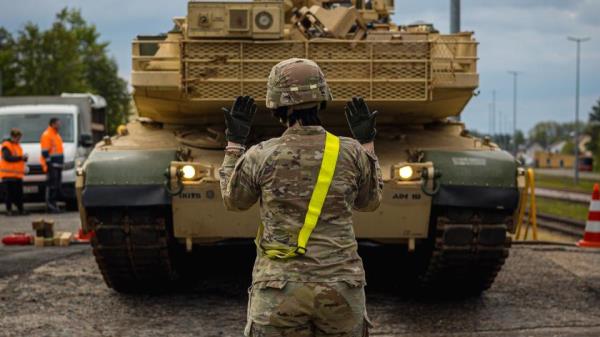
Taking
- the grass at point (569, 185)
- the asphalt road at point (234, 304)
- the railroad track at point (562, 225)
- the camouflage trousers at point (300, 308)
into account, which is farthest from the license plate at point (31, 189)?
the grass at point (569, 185)

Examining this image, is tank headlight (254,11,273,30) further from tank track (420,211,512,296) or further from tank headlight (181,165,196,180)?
tank track (420,211,512,296)

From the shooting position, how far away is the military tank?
376 inches

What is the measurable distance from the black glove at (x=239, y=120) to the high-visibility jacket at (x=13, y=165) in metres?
15.6

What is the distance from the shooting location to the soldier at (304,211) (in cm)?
479

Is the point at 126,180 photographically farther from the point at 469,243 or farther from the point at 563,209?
the point at 563,209

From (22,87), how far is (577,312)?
148ft

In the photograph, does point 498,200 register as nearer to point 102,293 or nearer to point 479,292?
point 479,292

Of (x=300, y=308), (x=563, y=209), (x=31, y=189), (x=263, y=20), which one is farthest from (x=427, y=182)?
(x=563, y=209)

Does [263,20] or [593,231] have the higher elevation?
[263,20]

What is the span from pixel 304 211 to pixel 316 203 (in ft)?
0.20

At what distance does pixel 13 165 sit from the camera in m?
20.3

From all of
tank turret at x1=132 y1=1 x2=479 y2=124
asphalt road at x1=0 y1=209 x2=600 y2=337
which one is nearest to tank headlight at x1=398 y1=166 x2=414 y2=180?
tank turret at x1=132 y1=1 x2=479 y2=124

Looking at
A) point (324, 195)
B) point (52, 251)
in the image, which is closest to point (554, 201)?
point (52, 251)

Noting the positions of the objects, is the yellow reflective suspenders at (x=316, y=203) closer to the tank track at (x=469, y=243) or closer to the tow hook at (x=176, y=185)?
the tow hook at (x=176, y=185)
